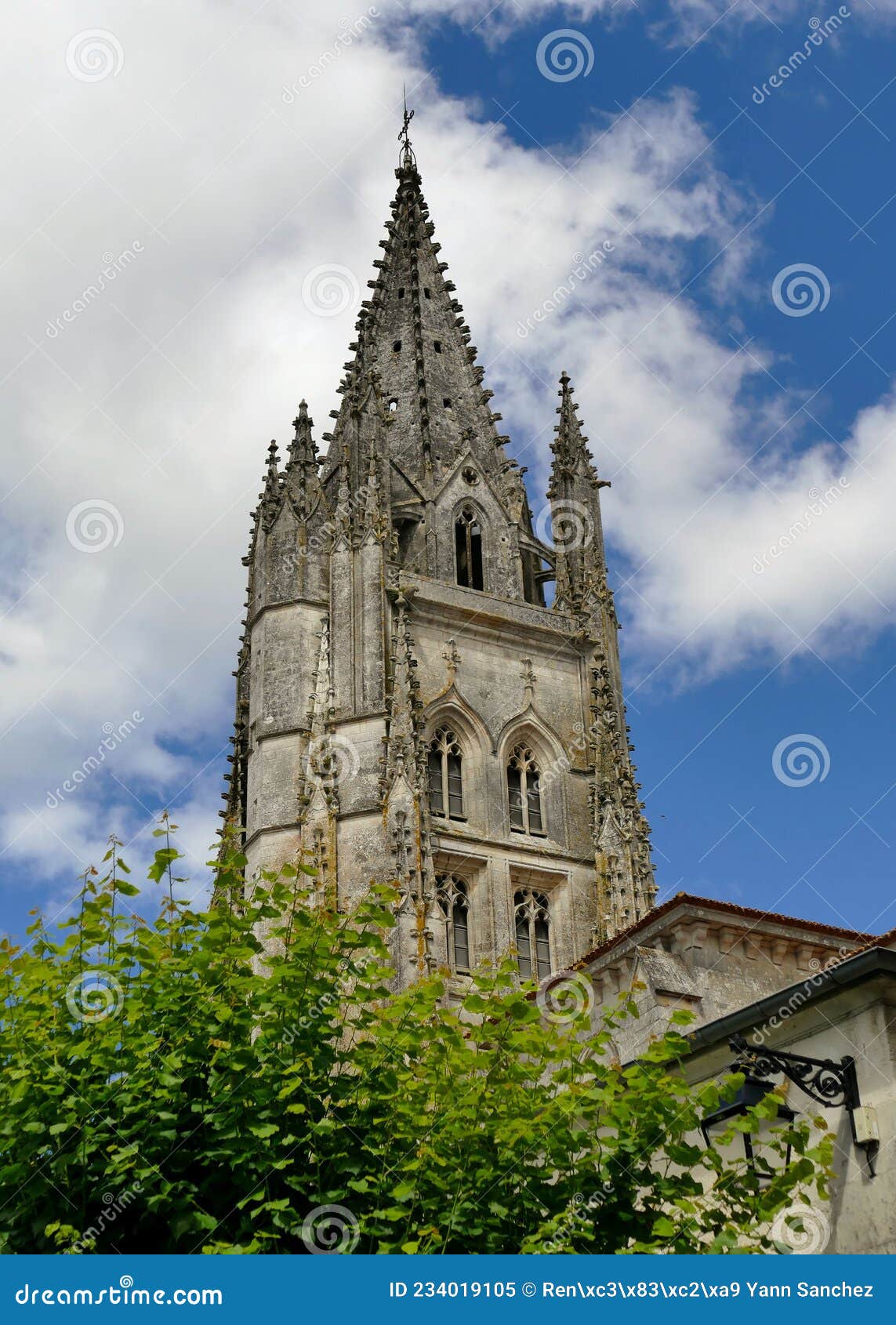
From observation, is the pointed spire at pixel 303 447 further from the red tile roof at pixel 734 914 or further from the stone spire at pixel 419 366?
the red tile roof at pixel 734 914

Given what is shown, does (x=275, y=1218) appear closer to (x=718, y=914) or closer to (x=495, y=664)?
(x=718, y=914)

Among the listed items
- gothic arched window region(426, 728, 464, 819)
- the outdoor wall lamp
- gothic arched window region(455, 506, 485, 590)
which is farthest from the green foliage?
gothic arched window region(455, 506, 485, 590)

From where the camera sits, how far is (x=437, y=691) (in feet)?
119

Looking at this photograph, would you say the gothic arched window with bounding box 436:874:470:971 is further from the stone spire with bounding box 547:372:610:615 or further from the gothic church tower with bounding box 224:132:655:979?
the stone spire with bounding box 547:372:610:615

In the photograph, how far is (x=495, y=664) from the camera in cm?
3788

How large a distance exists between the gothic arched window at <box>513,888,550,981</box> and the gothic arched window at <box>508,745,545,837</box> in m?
1.56

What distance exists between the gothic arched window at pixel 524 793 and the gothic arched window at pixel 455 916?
2208mm

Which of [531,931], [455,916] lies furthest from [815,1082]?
[531,931]

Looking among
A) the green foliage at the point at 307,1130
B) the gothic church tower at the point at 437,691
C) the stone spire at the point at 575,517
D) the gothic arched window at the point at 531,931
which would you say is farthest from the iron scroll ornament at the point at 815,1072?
the stone spire at the point at 575,517

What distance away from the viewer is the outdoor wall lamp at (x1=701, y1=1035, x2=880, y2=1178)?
1295 cm

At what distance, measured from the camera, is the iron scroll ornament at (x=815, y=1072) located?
43.4ft

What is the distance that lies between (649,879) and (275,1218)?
25257 millimetres
